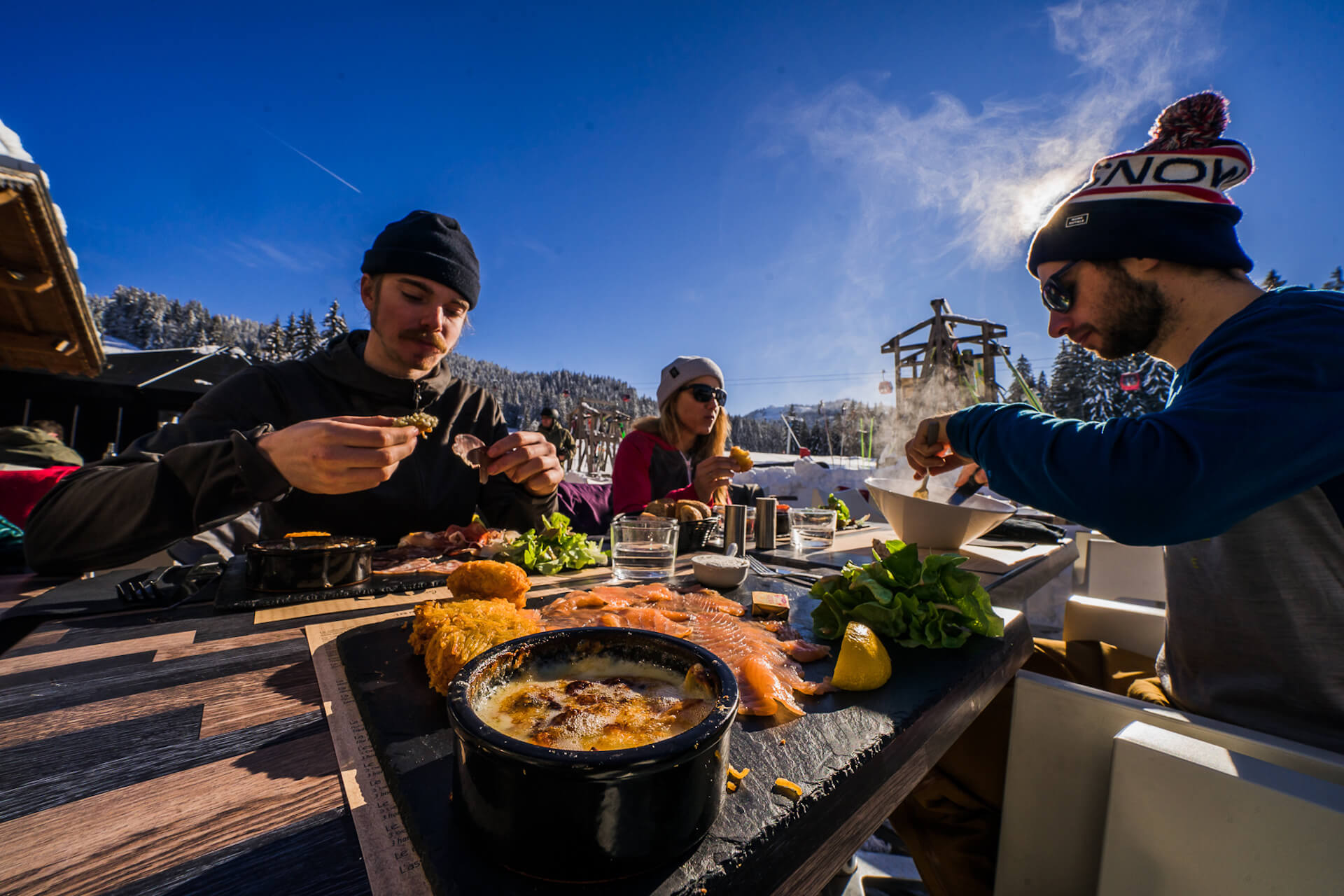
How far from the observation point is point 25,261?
3.57m

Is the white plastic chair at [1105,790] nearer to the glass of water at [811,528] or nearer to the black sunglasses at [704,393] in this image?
the glass of water at [811,528]

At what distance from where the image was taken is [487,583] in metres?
1.39

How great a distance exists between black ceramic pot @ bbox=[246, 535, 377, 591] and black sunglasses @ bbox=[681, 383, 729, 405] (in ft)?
9.88

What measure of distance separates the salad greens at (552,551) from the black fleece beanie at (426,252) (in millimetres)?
1520

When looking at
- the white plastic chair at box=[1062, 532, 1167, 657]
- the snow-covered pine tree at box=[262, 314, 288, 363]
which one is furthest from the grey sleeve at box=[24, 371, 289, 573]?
the snow-covered pine tree at box=[262, 314, 288, 363]

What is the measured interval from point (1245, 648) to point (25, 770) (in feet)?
9.03

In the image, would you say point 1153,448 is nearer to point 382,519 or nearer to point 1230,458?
point 1230,458

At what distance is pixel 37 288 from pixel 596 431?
13322 millimetres

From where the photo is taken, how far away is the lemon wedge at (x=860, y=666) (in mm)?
1088

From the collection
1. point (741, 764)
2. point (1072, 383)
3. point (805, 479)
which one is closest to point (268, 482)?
point (741, 764)

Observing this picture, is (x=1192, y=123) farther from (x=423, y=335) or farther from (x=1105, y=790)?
(x=423, y=335)

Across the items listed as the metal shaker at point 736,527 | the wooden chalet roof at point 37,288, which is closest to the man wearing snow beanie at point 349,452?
the metal shaker at point 736,527

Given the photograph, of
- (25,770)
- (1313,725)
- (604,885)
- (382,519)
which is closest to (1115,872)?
(1313,725)

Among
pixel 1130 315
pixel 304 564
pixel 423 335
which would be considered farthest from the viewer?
pixel 423 335
